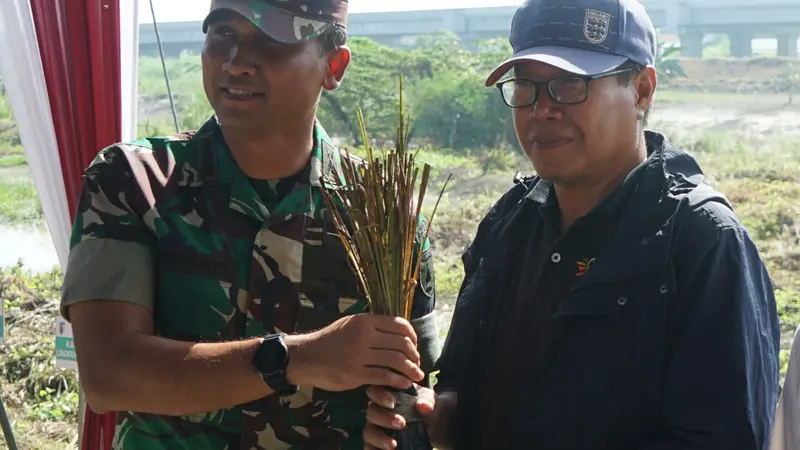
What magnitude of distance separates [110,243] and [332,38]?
0.62 metres

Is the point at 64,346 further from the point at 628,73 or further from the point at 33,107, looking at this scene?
the point at 628,73

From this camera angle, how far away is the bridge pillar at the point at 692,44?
8.18ft

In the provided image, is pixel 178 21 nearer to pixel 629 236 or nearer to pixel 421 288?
pixel 421 288

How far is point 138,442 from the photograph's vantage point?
5.74 feet

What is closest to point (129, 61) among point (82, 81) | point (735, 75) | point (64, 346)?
point (82, 81)

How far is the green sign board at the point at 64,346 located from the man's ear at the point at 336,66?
1389mm

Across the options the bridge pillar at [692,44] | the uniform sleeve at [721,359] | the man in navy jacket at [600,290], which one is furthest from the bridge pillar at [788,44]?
the uniform sleeve at [721,359]

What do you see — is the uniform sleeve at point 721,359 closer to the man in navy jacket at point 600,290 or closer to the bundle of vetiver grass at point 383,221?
the man in navy jacket at point 600,290

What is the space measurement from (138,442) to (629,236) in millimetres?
1041

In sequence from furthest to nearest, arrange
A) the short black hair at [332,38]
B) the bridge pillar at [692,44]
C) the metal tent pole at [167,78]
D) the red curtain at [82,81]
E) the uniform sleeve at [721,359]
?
1. the metal tent pole at [167,78]
2. the red curtain at [82,81]
3. the bridge pillar at [692,44]
4. the short black hair at [332,38]
5. the uniform sleeve at [721,359]

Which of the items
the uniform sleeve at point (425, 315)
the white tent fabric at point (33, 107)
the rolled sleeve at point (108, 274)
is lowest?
the uniform sleeve at point (425, 315)

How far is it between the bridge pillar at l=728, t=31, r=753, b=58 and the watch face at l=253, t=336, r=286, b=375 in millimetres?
1646

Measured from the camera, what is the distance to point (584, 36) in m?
1.54

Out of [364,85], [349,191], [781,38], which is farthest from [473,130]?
[349,191]
